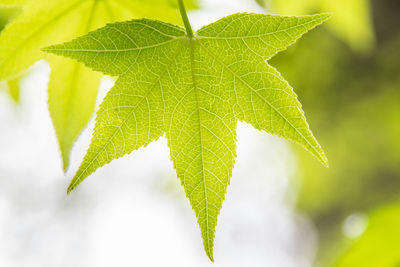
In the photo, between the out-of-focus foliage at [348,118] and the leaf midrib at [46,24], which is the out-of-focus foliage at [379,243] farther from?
the out-of-focus foliage at [348,118]

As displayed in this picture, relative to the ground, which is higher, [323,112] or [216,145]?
[216,145]

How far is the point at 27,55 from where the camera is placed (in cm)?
103

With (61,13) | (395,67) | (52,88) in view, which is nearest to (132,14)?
(61,13)

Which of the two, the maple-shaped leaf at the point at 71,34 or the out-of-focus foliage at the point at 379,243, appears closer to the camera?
the maple-shaped leaf at the point at 71,34

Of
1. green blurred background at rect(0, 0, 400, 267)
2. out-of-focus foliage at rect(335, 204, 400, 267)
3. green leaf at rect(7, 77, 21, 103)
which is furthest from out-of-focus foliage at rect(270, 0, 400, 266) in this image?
green leaf at rect(7, 77, 21, 103)

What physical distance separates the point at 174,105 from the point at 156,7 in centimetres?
34

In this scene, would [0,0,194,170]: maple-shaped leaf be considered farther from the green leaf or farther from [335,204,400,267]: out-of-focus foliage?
[335,204,400,267]: out-of-focus foliage

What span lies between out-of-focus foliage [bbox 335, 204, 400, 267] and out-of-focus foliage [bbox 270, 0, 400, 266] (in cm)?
129

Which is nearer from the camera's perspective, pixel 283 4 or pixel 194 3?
pixel 194 3

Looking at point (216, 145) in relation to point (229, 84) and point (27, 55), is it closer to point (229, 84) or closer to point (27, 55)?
point (229, 84)

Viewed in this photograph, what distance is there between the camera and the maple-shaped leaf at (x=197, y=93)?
870 millimetres

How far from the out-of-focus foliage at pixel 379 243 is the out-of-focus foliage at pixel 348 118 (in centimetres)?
129

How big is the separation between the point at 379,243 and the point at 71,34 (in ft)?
3.66

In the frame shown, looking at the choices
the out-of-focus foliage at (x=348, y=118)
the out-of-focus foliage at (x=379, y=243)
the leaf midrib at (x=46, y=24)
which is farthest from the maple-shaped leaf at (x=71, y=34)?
the out-of-focus foliage at (x=348, y=118)
